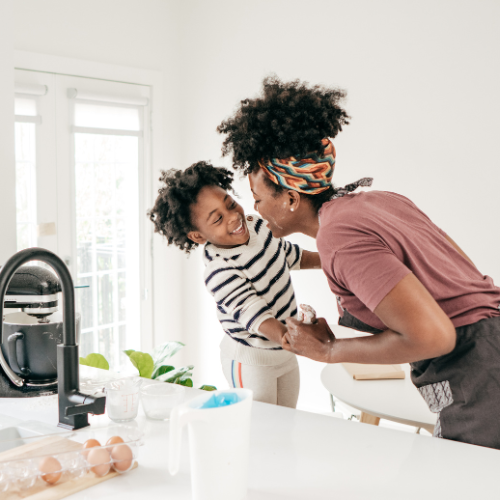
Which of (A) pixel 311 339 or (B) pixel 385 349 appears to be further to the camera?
(A) pixel 311 339

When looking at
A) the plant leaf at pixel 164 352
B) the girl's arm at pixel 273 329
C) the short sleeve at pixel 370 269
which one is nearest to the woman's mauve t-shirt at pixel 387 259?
the short sleeve at pixel 370 269

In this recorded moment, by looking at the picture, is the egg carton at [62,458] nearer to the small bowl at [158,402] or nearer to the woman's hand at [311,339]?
the small bowl at [158,402]

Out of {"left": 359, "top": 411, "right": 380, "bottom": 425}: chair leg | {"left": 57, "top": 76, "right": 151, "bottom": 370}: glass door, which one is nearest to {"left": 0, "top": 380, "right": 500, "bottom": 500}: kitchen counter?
{"left": 359, "top": 411, "right": 380, "bottom": 425}: chair leg

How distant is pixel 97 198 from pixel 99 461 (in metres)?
2.75

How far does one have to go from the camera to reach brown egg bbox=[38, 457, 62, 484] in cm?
90

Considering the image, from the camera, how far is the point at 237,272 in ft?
5.33

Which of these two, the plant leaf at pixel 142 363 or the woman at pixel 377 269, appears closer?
the woman at pixel 377 269

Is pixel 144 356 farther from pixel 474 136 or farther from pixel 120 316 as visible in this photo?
pixel 474 136

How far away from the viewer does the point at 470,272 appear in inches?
46.1

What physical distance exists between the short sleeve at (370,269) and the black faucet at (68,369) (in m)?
0.56

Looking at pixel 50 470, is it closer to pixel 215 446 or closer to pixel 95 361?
pixel 215 446

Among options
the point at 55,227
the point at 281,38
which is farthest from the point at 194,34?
the point at 55,227

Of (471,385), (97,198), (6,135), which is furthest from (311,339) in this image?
(97,198)

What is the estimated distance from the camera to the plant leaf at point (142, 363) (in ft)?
7.24
